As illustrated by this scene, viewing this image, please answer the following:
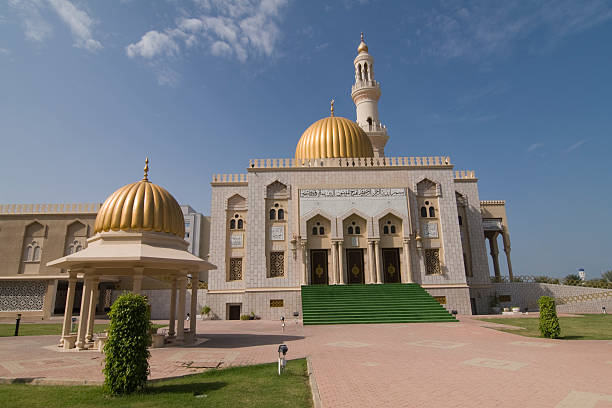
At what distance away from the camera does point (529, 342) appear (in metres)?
11.0

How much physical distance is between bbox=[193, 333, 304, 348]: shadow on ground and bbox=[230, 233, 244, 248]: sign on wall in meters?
9.90

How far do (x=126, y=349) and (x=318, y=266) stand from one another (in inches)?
707

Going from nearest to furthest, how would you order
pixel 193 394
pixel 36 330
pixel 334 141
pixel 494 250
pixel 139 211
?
pixel 193 394, pixel 139 211, pixel 36 330, pixel 334 141, pixel 494 250

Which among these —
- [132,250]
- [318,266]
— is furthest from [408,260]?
[132,250]

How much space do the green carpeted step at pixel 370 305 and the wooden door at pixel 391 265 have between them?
161 centimetres

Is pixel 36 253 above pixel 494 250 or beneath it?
above

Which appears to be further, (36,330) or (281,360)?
(36,330)

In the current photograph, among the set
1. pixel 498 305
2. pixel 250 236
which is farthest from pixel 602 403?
pixel 498 305

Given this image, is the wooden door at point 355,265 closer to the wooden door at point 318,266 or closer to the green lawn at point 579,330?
the wooden door at point 318,266

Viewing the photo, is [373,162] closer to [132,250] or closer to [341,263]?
[341,263]

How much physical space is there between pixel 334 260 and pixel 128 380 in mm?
17517

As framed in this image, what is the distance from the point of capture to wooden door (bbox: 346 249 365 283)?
76.9 ft

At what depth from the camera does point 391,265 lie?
23.7m

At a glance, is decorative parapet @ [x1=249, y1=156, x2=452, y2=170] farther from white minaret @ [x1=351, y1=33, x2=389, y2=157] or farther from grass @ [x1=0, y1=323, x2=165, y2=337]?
grass @ [x1=0, y1=323, x2=165, y2=337]
